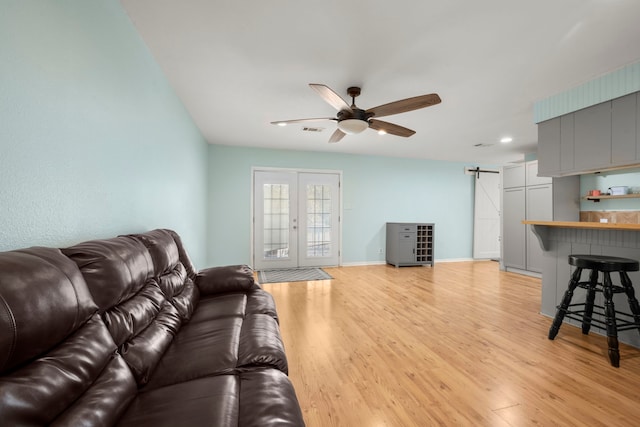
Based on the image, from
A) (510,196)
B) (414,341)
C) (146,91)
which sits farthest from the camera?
(510,196)

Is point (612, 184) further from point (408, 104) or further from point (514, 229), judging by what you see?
point (408, 104)

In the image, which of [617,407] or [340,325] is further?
[340,325]

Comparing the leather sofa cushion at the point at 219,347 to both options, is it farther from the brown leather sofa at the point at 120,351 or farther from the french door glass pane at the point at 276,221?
the french door glass pane at the point at 276,221

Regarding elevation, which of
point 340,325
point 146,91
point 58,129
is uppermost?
point 146,91

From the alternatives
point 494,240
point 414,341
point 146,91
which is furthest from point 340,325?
point 494,240

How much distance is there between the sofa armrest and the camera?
2246 millimetres

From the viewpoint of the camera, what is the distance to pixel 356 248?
19.6ft

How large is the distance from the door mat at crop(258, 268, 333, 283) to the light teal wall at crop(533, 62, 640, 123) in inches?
149

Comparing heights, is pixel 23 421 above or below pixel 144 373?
above

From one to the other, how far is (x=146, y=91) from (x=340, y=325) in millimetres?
2688

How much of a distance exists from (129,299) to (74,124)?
34.2 inches

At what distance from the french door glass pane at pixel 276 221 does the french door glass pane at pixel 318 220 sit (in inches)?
19.0

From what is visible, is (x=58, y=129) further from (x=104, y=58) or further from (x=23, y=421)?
(x=23, y=421)

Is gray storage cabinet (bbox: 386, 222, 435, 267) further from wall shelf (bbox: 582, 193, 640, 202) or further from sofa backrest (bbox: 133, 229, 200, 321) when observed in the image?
sofa backrest (bbox: 133, 229, 200, 321)
